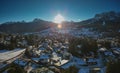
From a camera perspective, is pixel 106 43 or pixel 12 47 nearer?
pixel 12 47

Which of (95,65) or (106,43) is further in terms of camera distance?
(106,43)

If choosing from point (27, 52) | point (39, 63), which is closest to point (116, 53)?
point (39, 63)

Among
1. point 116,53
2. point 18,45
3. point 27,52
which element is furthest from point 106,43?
point 18,45

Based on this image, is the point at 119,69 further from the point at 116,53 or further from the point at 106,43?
the point at 106,43

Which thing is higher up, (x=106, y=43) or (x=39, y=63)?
(x=106, y=43)

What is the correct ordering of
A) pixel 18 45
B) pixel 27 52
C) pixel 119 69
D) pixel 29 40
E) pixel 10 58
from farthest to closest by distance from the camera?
pixel 29 40, pixel 18 45, pixel 27 52, pixel 10 58, pixel 119 69

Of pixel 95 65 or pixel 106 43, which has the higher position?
pixel 106 43

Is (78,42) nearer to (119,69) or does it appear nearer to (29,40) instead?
(29,40)

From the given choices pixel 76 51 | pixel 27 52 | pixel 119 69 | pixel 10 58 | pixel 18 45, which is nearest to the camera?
pixel 119 69

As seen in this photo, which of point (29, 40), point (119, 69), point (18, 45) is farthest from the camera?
point (29, 40)
